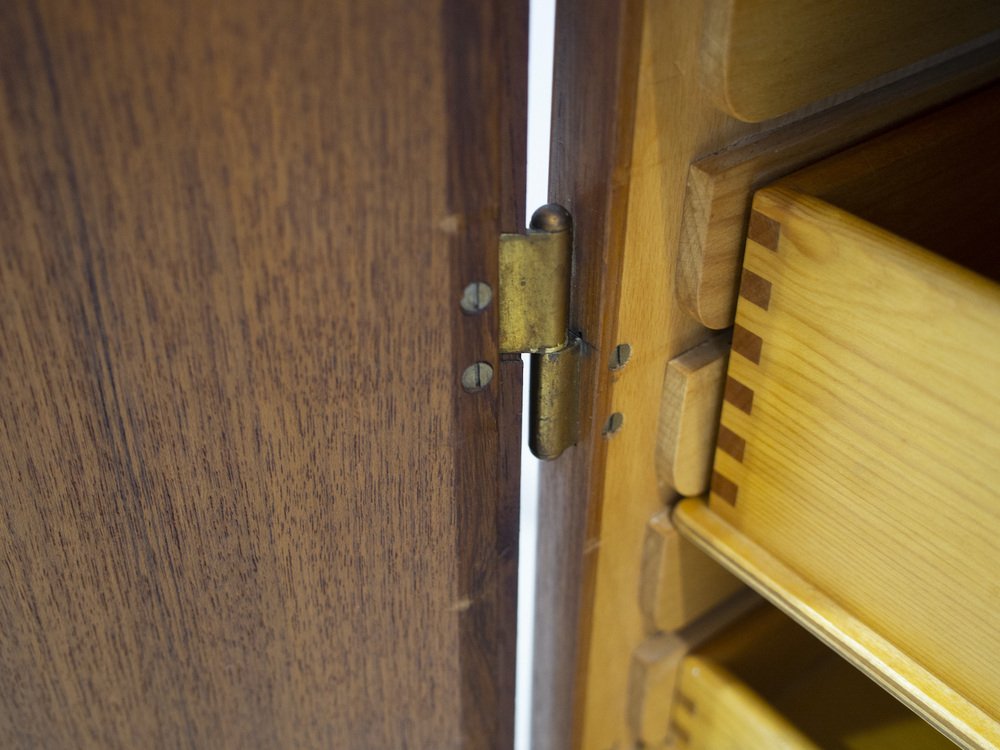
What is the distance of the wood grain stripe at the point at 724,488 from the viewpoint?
1.90 ft

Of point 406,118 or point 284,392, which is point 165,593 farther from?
point 406,118

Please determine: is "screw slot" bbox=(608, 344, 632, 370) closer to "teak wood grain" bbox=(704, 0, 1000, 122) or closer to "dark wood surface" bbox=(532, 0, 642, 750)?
"dark wood surface" bbox=(532, 0, 642, 750)

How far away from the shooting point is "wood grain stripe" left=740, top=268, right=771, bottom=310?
19.5 inches

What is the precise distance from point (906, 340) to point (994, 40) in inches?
9.2

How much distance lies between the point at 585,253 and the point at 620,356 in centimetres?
7

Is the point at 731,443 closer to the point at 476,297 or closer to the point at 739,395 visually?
the point at 739,395

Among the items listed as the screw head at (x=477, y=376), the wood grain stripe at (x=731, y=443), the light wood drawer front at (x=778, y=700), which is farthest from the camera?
the light wood drawer front at (x=778, y=700)

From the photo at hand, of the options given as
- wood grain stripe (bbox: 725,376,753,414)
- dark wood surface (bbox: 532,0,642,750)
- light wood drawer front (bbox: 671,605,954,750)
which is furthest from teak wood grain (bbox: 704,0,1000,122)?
light wood drawer front (bbox: 671,605,954,750)

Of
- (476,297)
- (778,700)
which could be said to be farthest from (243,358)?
(778,700)

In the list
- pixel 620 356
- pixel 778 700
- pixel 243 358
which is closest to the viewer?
pixel 243 358

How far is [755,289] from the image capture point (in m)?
0.50

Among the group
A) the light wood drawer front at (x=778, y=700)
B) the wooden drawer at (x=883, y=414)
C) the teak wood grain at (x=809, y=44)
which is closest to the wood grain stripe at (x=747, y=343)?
the wooden drawer at (x=883, y=414)

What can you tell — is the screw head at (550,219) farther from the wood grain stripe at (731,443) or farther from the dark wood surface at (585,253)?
the wood grain stripe at (731,443)

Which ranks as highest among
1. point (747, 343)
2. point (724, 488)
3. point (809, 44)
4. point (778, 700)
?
point (809, 44)
